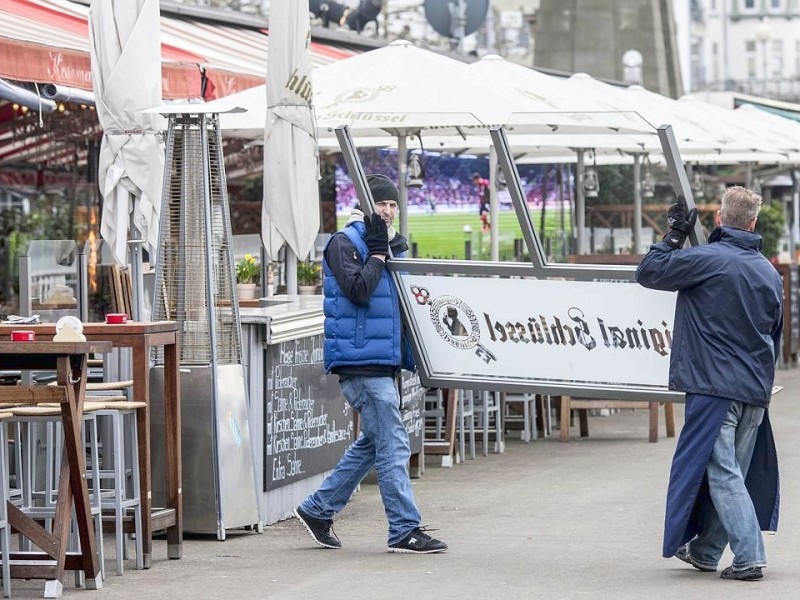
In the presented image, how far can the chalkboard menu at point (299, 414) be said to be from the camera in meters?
9.32

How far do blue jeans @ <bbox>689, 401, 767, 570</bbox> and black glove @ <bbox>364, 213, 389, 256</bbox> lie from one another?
1.88 m

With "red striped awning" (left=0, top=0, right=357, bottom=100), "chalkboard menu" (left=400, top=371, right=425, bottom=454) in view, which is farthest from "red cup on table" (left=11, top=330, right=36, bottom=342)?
"chalkboard menu" (left=400, top=371, right=425, bottom=454)

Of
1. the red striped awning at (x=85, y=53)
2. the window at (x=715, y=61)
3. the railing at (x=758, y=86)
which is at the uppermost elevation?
the window at (x=715, y=61)

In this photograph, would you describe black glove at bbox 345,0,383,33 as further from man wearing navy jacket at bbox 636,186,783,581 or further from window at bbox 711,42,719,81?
window at bbox 711,42,719,81

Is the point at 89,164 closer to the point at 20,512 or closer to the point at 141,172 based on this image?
the point at 141,172

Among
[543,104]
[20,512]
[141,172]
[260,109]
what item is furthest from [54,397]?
[543,104]

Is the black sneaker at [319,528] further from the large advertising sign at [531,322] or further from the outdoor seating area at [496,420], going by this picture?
the outdoor seating area at [496,420]

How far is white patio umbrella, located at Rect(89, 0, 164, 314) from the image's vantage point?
29.8 feet

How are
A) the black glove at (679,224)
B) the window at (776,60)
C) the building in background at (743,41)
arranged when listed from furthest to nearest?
the window at (776,60)
the building in background at (743,41)
the black glove at (679,224)

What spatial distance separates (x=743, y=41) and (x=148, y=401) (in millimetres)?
114848

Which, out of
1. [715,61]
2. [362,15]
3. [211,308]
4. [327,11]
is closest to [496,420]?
[211,308]

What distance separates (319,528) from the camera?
8641 mm

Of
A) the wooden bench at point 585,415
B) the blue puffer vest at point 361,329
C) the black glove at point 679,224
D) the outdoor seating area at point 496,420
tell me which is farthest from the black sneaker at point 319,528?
the wooden bench at point 585,415

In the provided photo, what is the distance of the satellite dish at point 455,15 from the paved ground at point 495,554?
17420 millimetres
